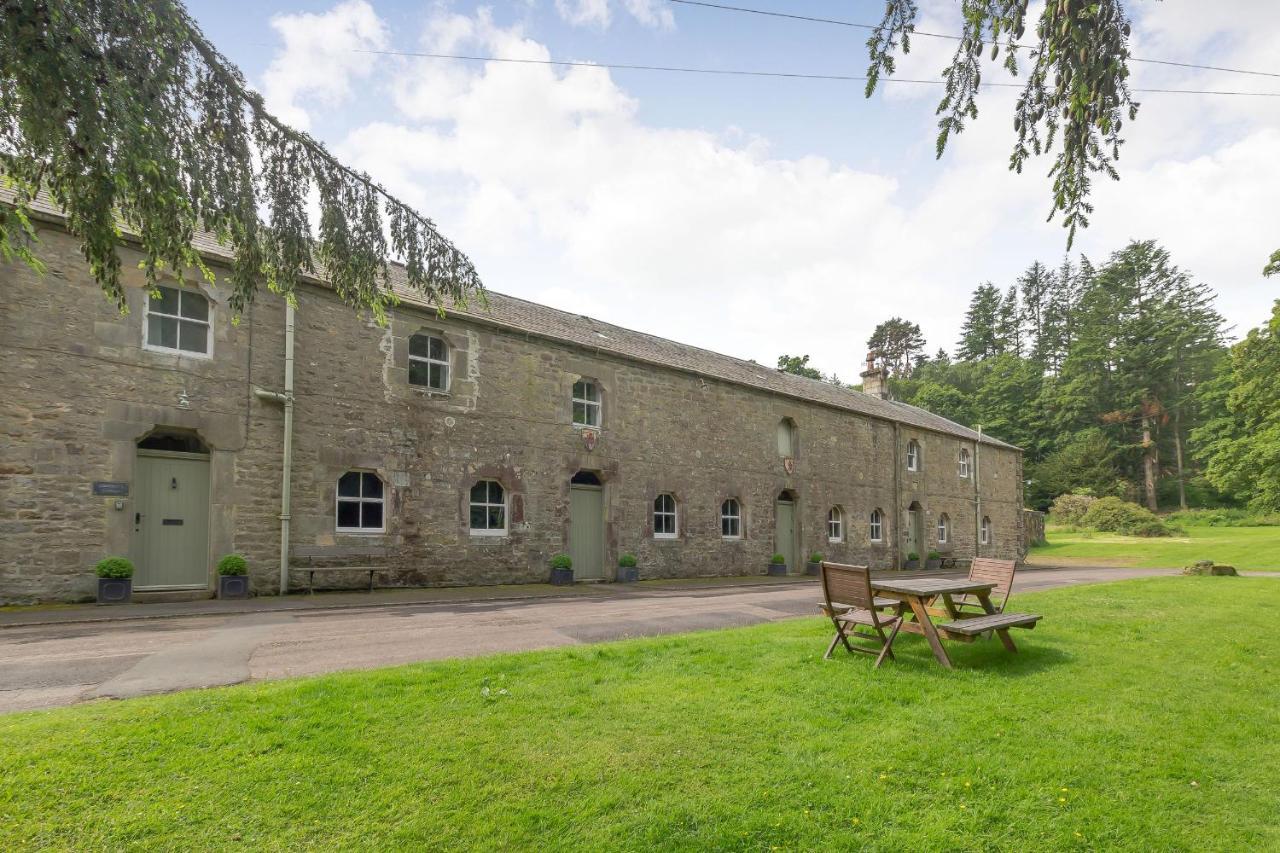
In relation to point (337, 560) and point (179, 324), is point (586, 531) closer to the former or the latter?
point (337, 560)

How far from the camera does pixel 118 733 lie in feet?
13.0

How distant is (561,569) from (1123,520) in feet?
129

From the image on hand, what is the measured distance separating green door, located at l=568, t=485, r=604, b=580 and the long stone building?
2.3 inches

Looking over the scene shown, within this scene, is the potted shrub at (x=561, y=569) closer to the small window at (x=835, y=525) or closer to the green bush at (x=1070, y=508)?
the small window at (x=835, y=525)

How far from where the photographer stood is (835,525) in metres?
23.5

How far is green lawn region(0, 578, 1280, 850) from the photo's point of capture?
321 cm

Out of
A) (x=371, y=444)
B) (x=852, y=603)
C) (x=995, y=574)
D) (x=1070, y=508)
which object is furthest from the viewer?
(x=1070, y=508)

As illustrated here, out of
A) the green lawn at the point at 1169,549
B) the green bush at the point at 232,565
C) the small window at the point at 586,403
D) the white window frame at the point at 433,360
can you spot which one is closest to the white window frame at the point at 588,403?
the small window at the point at 586,403

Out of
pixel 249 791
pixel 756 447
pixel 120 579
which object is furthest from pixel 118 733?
pixel 756 447

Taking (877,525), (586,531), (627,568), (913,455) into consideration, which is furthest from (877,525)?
(586,531)

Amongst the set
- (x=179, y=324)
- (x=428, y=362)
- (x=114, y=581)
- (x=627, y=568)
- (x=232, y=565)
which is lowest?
(x=627, y=568)

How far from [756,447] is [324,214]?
17.1 meters

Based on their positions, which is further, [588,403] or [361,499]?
[588,403]

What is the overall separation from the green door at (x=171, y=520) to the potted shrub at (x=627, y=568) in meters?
8.84
